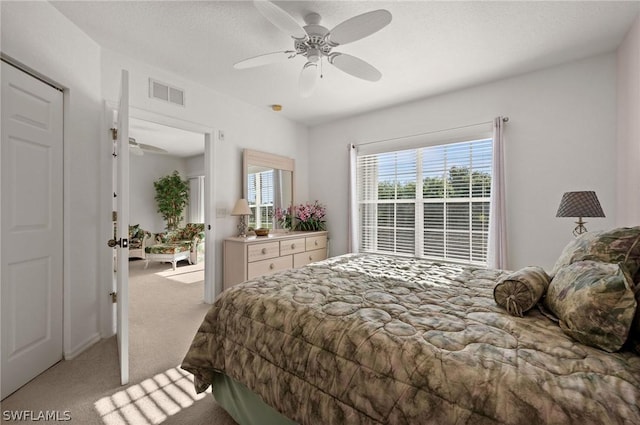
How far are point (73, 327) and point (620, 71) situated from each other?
5149 mm

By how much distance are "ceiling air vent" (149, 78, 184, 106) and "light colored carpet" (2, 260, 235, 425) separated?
240cm

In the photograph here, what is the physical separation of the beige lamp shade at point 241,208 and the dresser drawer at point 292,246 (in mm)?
632

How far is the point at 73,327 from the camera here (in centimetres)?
223

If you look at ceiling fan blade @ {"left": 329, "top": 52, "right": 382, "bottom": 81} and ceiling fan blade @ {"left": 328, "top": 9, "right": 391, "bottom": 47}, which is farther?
ceiling fan blade @ {"left": 329, "top": 52, "right": 382, "bottom": 81}

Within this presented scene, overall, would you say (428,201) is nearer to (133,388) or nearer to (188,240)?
(133,388)

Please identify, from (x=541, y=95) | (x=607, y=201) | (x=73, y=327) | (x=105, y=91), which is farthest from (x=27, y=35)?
(x=607, y=201)

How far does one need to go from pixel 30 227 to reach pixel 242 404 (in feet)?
6.21

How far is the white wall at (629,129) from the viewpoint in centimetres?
211

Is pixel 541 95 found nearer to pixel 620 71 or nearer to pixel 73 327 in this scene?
pixel 620 71

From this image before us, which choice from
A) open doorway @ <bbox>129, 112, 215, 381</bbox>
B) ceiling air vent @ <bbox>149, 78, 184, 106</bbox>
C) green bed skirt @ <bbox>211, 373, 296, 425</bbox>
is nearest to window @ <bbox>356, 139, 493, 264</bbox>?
open doorway @ <bbox>129, 112, 215, 381</bbox>

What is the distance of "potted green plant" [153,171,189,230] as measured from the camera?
22.6ft

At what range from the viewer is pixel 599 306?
0.91 meters

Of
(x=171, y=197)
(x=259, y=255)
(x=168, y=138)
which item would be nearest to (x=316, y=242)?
(x=259, y=255)

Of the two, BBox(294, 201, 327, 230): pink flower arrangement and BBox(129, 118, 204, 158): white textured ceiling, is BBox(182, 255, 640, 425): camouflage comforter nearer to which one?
BBox(294, 201, 327, 230): pink flower arrangement
